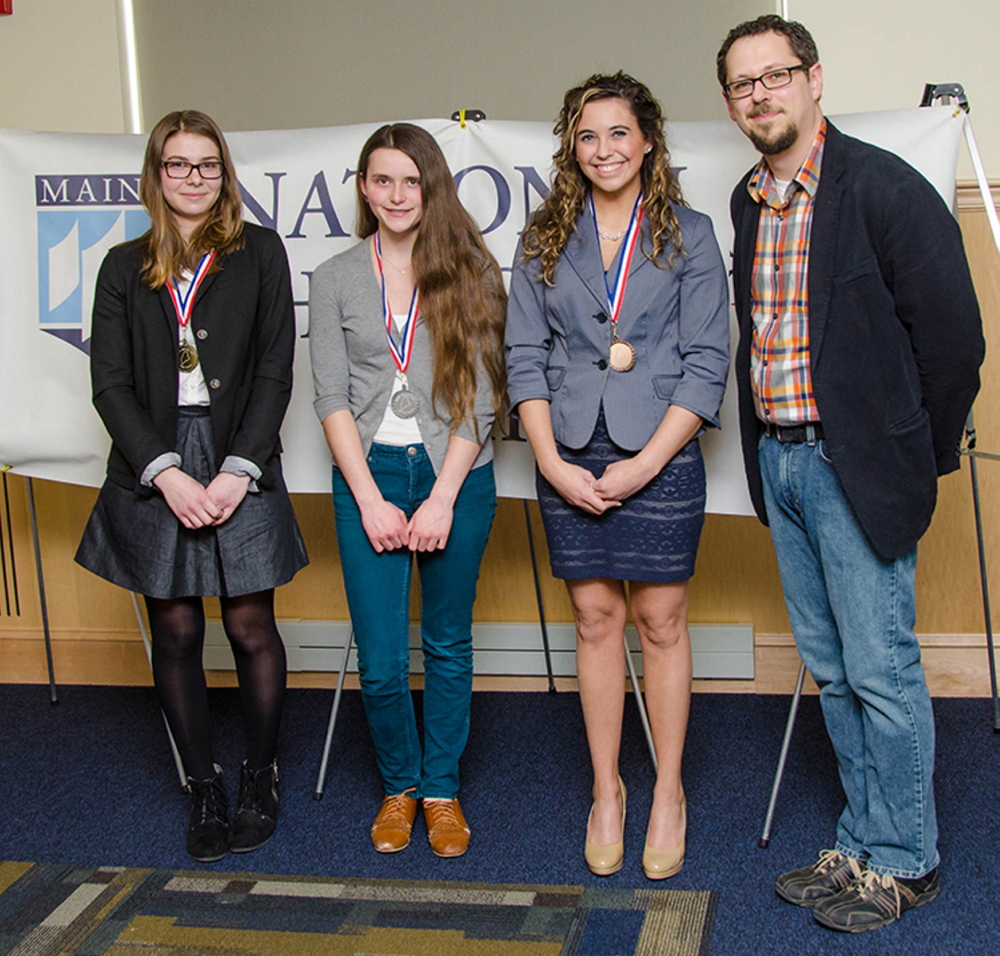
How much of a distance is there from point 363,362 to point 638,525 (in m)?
0.69

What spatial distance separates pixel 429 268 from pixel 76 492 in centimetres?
191

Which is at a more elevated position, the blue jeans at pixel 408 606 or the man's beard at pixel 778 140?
the man's beard at pixel 778 140

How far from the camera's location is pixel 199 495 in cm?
218

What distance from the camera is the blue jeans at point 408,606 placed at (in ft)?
7.36

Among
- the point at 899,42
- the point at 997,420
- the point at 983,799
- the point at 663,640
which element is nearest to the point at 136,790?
the point at 663,640

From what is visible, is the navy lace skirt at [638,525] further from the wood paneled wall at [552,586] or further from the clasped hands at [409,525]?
the wood paneled wall at [552,586]

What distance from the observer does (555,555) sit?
2.18 m

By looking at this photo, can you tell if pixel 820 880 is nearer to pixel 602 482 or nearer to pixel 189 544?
pixel 602 482

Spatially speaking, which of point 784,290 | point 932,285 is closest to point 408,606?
point 784,290

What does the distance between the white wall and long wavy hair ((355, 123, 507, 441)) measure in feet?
5.13

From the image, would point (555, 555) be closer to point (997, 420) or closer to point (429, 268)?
point (429, 268)

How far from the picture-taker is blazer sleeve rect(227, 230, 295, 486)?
2.23 meters

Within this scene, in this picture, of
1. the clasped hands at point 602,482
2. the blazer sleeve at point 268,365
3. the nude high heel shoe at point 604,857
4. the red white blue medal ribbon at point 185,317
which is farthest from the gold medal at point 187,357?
the nude high heel shoe at point 604,857

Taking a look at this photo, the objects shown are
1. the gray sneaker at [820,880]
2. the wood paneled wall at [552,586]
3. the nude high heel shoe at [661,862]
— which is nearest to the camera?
the gray sneaker at [820,880]
